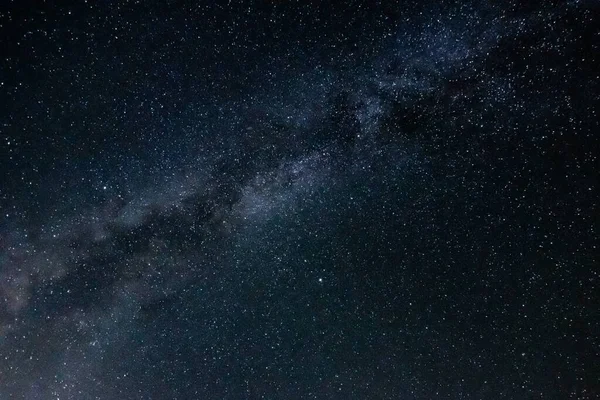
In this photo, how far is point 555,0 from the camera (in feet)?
10.4

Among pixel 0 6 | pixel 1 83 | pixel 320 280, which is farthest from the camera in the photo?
pixel 320 280

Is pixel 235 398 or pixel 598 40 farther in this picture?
pixel 235 398

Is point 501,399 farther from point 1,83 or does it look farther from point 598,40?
point 1,83

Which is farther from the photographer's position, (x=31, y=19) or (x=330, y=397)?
(x=330, y=397)

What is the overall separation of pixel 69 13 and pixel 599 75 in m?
3.93

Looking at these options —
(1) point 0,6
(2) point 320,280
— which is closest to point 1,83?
Answer: (1) point 0,6

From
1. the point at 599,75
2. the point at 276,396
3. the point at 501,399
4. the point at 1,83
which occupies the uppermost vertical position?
the point at 1,83

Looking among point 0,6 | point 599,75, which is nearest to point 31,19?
point 0,6

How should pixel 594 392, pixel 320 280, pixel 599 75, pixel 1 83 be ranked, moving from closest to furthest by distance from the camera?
pixel 1 83 < pixel 599 75 < pixel 320 280 < pixel 594 392

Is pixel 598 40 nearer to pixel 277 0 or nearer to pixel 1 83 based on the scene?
pixel 277 0

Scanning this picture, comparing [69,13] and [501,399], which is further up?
[69,13]

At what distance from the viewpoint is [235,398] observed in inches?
212

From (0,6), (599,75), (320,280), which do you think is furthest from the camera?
(320,280)

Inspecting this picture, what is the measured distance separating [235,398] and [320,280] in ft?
6.38
